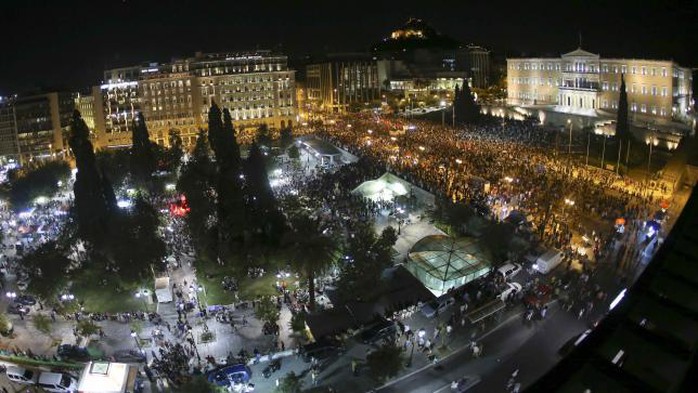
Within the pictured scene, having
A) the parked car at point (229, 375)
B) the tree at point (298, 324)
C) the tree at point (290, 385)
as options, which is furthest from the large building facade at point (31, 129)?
the tree at point (290, 385)

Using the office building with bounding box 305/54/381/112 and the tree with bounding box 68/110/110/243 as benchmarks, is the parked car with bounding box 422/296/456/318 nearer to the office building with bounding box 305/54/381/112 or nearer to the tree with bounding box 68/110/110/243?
the tree with bounding box 68/110/110/243

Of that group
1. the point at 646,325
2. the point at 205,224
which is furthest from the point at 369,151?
the point at 646,325

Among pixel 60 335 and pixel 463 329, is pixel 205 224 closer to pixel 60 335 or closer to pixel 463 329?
pixel 60 335

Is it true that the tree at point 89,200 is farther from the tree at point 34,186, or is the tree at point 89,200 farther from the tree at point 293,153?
the tree at point 293,153

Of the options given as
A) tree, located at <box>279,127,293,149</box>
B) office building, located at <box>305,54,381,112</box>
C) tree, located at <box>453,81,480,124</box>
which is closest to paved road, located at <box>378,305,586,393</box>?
tree, located at <box>279,127,293,149</box>

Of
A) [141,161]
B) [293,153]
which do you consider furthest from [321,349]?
[293,153]
